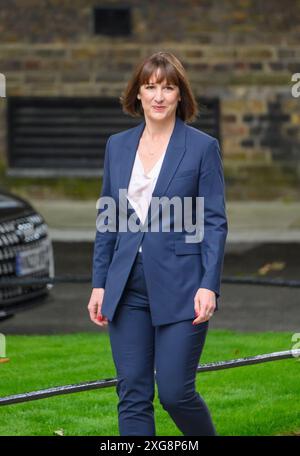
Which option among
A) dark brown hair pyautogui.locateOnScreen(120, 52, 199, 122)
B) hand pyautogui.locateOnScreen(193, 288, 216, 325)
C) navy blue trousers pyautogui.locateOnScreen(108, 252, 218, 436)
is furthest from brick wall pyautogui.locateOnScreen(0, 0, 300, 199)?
hand pyautogui.locateOnScreen(193, 288, 216, 325)

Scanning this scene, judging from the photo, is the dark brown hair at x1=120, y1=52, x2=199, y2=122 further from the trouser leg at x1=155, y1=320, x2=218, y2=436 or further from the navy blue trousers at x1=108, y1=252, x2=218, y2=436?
the trouser leg at x1=155, y1=320, x2=218, y2=436

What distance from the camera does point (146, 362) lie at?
598 cm

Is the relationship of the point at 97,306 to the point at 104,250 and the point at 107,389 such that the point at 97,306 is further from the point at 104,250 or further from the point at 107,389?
the point at 107,389

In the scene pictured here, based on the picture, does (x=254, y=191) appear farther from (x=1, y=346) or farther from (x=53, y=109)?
(x=1, y=346)

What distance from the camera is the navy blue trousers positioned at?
5.88 meters

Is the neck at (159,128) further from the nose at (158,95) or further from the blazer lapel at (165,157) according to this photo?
the nose at (158,95)

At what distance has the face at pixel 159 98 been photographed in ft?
19.7

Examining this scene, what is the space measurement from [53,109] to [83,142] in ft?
2.25

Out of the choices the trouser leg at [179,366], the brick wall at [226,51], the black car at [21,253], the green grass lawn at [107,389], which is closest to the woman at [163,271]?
the trouser leg at [179,366]

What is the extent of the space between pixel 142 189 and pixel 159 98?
391 millimetres

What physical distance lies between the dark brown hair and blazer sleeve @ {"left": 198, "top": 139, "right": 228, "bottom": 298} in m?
0.22

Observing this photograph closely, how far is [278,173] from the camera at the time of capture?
68.9ft

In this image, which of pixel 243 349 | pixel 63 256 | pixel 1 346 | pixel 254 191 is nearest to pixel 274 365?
pixel 243 349
